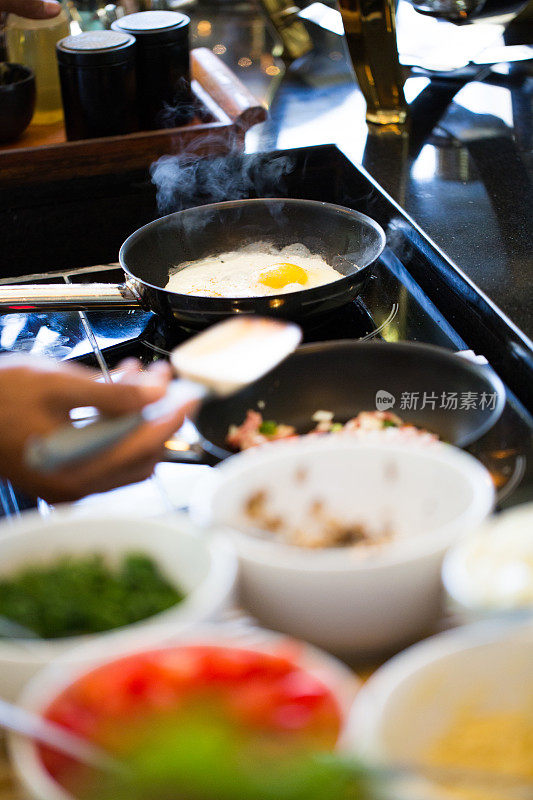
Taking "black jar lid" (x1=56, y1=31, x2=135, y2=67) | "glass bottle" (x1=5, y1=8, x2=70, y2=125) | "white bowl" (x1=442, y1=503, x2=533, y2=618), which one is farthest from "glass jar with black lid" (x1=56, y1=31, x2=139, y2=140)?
"white bowl" (x1=442, y1=503, x2=533, y2=618)

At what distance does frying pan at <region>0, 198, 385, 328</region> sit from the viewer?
1.47m

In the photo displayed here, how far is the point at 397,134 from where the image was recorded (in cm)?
224

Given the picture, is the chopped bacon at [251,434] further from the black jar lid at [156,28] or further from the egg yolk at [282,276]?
the black jar lid at [156,28]

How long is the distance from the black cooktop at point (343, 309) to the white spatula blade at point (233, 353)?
8.7 inches

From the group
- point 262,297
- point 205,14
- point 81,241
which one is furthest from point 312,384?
point 205,14

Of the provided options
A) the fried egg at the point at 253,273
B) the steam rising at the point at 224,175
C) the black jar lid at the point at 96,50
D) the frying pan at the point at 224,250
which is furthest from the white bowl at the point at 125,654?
the black jar lid at the point at 96,50

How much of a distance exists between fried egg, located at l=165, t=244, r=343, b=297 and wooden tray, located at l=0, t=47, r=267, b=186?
1.47ft

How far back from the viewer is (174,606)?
804mm

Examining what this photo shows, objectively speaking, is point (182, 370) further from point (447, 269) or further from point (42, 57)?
point (42, 57)

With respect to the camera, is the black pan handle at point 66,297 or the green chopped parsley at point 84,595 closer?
the green chopped parsley at point 84,595

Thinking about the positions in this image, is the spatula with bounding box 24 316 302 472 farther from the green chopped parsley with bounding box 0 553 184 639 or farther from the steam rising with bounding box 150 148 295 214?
the steam rising with bounding box 150 148 295 214

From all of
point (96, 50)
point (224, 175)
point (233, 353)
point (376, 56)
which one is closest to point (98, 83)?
point (96, 50)

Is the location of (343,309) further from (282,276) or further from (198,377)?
(198,377)

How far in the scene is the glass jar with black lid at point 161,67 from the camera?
214 centimetres
